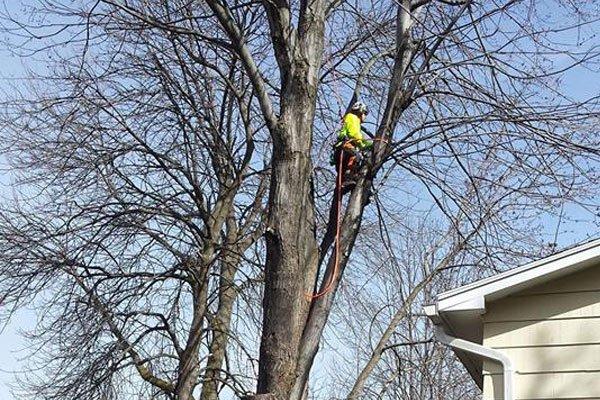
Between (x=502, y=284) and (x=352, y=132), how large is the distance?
2.13m

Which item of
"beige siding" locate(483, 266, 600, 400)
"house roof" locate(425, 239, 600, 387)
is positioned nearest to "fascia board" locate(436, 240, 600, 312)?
"house roof" locate(425, 239, 600, 387)

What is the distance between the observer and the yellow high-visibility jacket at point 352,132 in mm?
8164

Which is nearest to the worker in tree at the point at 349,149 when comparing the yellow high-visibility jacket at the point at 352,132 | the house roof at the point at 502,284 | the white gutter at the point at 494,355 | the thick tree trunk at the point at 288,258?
the yellow high-visibility jacket at the point at 352,132

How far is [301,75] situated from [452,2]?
5.85ft

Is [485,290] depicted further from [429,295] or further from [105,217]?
[429,295]

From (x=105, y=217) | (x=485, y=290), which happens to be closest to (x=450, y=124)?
(x=485, y=290)

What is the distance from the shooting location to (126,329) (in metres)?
12.8

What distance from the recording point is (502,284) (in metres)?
6.79

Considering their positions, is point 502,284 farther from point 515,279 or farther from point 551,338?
point 551,338

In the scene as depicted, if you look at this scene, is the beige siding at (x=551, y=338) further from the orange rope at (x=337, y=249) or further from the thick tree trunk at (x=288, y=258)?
the thick tree trunk at (x=288, y=258)

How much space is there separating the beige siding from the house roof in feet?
0.41

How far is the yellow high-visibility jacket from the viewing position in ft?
26.8

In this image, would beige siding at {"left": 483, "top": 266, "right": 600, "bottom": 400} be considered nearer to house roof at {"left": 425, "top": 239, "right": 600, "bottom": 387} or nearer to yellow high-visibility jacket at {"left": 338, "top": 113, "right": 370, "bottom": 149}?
house roof at {"left": 425, "top": 239, "right": 600, "bottom": 387}

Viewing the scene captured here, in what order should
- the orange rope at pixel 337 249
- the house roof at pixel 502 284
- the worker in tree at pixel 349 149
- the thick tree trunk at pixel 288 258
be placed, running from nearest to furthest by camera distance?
the house roof at pixel 502 284 → the thick tree trunk at pixel 288 258 → the orange rope at pixel 337 249 → the worker in tree at pixel 349 149
